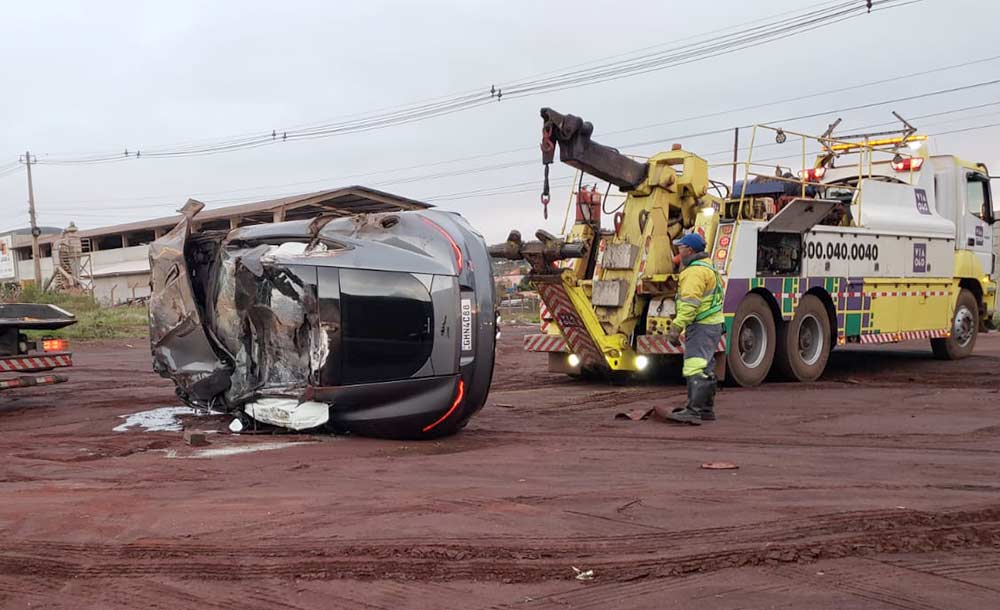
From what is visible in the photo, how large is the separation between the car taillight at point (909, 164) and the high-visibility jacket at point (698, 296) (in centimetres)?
698

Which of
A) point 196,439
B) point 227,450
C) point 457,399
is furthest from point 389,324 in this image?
point 196,439

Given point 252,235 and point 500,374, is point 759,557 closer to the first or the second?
point 252,235

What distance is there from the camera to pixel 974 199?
581 inches

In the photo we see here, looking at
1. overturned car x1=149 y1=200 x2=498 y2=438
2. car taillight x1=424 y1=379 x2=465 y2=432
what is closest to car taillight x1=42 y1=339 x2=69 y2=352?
overturned car x1=149 y1=200 x2=498 y2=438

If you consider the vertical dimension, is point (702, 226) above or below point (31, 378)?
above

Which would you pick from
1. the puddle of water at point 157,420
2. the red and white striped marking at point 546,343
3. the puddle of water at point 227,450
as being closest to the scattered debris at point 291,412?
the puddle of water at point 227,450

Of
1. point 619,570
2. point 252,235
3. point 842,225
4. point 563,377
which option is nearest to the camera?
point 619,570

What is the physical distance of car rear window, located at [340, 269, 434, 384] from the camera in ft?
24.0

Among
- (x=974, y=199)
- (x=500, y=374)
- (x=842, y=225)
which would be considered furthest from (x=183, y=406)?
(x=974, y=199)

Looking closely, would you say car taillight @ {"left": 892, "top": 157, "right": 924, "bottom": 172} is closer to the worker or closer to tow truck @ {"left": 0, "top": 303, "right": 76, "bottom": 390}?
the worker

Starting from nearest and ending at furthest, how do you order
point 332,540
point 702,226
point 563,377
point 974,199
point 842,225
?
point 332,540
point 702,226
point 842,225
point 563,377
point 974,199

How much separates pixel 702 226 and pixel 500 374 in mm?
4471

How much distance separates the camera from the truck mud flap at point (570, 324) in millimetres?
10758

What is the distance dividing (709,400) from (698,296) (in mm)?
1004
